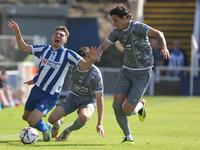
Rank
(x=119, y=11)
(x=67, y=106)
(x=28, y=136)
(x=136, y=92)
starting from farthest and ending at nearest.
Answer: (x=67, y=106), (x=136, y=92), (x=119, y=11), (x=28, y=136)

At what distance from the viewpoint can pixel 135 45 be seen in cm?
855

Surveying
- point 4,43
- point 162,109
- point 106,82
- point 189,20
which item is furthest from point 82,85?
point 189,20

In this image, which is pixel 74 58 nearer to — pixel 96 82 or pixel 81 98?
pixel 96 82

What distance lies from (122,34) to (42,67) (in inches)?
58.3

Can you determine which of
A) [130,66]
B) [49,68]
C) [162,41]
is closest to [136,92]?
[130,66]

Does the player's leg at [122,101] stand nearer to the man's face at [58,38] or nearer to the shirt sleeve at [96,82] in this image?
the shirt sleeve at [96,82]

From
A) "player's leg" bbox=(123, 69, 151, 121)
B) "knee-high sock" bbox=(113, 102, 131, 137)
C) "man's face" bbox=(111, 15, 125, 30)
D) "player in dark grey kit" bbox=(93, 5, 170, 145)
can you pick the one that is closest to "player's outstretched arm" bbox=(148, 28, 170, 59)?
"player in dark grey kit" bbox=(93, 5, 170, 145)

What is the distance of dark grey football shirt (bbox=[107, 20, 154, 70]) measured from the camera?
8508 mm

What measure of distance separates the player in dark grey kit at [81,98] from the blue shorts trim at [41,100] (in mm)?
233

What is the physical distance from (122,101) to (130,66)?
1.93 ft

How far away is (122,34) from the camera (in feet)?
28.1

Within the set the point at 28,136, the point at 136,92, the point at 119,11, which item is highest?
the point at 119,11

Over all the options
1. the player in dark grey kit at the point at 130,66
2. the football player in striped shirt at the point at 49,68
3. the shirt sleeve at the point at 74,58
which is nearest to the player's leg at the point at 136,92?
the player in dark grey kit at the point at 130,66

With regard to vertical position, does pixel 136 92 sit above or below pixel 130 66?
below
